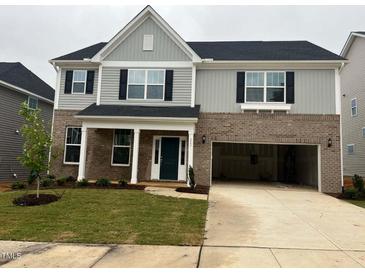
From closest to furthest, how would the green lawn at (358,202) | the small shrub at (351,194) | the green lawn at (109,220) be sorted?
the green lawn at (109,220)
the green lawn at (358,202)
the small shrub at (351,194)

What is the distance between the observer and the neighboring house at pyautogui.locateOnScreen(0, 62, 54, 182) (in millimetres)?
17422

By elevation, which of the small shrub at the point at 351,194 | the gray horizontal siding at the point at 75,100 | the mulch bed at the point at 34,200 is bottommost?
the mulch bed at the point at 34,200

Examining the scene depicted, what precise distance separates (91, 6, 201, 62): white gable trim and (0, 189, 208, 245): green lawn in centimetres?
758

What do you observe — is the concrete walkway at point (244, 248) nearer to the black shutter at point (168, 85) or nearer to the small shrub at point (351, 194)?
the small shrub at point (351, 194)

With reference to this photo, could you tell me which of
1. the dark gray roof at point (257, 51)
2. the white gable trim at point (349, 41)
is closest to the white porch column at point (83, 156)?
the dark gray roof at point (257, 51)

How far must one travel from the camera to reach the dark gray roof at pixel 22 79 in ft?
60.4

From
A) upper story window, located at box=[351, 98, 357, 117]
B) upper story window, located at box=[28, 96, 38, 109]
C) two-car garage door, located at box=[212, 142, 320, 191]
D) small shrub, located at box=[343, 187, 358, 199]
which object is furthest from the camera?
upper story window, located at box=[351, 98, 357, 117]

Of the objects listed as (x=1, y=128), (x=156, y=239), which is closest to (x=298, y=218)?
(x=156, y=239)

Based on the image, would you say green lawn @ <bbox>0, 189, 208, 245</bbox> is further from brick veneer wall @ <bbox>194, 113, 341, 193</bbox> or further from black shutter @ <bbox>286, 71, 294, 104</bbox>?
black shutter @ <bbox>286, 71, 294, 104</bbox>

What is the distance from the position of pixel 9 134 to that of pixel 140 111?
845cm

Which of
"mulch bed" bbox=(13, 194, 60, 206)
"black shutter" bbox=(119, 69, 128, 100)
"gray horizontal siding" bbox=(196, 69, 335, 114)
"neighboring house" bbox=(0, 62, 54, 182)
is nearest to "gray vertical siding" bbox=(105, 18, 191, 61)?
"black shutter" bbox=(119, 69, 128, 100)

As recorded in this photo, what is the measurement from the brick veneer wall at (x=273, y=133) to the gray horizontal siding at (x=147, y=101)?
1359mm

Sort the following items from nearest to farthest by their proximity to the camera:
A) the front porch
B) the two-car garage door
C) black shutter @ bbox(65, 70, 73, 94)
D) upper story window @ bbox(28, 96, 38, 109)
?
the front porch < black shutter @ bbox(65, 70, 73, 94) < upper story window @ bbox(28, 96, 38, 109) < the two-car garage door

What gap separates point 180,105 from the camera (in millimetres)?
15500
